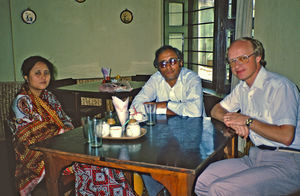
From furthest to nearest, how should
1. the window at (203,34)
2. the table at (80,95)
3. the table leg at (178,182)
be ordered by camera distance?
1. the window at (203,34)
2. the table at (80,95)
3. the table leg at (178,182)

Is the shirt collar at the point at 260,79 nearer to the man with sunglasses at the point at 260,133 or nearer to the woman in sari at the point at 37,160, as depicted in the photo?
the man with sunglasses at the point at 260,133

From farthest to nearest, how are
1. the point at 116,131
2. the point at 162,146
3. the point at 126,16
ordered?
1. the point at 126,16
2. the point at 116,131
3. the point at 162,146

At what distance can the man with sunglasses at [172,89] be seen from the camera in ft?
7.78

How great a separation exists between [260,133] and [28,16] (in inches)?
187

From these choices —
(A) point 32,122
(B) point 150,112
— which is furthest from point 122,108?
(A) point 32,122

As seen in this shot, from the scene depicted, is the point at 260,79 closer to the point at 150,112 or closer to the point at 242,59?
the point at 242,59

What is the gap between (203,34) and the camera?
5.69 meters

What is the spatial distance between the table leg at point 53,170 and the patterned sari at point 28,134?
1.10 feet

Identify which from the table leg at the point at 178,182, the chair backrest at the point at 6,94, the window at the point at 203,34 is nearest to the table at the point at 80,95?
the chair backrest at the point at 6,94

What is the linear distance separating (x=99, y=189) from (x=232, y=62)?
1316 mm

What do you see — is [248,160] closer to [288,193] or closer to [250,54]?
[288,193]

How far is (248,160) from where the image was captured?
191 cm

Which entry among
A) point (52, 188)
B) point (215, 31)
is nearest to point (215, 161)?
point (52, 188)

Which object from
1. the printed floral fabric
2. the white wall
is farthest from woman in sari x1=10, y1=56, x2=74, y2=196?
the white wall
